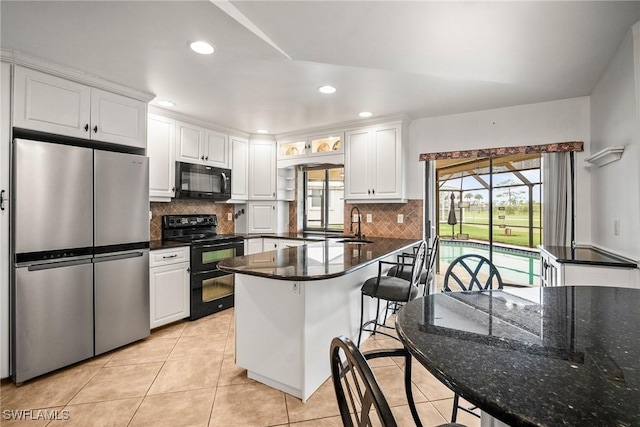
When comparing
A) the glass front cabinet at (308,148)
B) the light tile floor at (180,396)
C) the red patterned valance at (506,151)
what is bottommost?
the light tile floor at (180,396)

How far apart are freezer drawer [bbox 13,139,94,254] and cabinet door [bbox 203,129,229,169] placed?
1.58 metres

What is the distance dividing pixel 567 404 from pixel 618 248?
8.52 ft

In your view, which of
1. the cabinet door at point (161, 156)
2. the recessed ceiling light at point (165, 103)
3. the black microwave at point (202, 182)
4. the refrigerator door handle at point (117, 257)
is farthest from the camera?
the black microwave at point (202, 182)

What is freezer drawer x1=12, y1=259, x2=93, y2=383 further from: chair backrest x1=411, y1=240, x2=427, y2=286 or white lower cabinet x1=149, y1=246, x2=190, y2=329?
chair backrest x1=411, y1=240, x2=427, y2=286

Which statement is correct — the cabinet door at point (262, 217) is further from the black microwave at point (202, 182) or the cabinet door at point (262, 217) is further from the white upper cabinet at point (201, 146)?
the white upper cabinet at point (201, 146)

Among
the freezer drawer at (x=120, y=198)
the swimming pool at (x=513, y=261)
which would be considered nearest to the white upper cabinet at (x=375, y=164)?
the swimming pool at (x=513, y=261)

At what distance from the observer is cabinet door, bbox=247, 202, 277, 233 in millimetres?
4637

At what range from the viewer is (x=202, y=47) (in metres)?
2.11

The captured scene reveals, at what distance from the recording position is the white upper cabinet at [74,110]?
2225 millimetres

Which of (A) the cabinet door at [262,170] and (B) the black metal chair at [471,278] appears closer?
(B) the black metal chair at [471,278]

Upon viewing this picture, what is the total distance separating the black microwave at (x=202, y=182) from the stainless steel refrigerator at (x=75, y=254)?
0.71 meters

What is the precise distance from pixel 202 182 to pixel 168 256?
109 centimetres

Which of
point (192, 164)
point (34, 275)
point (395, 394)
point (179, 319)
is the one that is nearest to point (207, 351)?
point (179, 319)

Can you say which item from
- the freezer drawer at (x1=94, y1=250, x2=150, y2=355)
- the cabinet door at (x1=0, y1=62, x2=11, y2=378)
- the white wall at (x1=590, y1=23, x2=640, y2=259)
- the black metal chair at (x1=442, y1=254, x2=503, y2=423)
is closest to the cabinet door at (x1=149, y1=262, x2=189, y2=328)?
the freezer drawer at (x1=94, y1=250, x2=150, y2=355)
